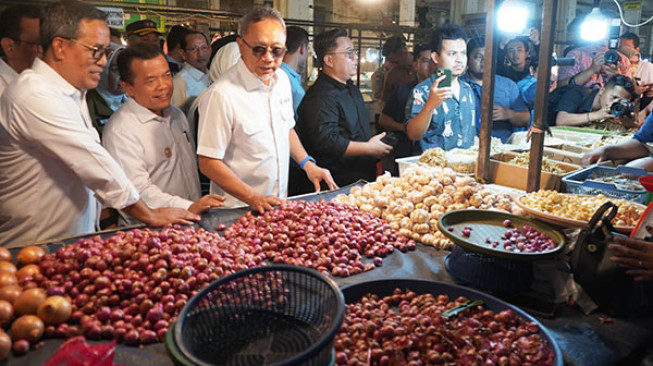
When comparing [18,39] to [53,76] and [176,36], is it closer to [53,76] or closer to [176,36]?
[53,76]

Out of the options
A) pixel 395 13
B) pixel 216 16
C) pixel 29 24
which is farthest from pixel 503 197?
pixel 395 13

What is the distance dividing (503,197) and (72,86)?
2500 millimetres

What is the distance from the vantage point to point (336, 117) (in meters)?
4.19

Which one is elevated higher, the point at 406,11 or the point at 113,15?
the point at 406,11

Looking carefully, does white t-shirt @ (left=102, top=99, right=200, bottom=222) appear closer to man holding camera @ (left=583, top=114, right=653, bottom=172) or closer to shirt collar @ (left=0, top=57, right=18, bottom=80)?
shirt collar @ (left=0, top=57, right=18, bottom=80)

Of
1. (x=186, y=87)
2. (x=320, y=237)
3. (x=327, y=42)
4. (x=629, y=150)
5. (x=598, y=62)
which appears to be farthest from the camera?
(x=598, y=62)

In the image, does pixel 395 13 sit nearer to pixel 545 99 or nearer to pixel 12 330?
pixel 545 99

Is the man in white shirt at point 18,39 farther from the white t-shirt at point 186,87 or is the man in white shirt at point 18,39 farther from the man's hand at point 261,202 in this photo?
the man's hand at point 261,202

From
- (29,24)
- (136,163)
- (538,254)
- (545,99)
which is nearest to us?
(538,254)

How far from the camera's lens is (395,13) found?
15.9 metres

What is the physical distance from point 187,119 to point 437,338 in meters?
2.88


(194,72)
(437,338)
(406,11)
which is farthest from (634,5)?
(437,338)

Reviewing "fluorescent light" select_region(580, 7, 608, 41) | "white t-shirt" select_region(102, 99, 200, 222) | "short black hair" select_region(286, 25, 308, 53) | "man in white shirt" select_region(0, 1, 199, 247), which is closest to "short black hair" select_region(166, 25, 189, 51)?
"short black hair" select_region(286, 25, 308, 53)

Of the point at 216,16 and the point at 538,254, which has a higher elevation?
the point at 216,16
